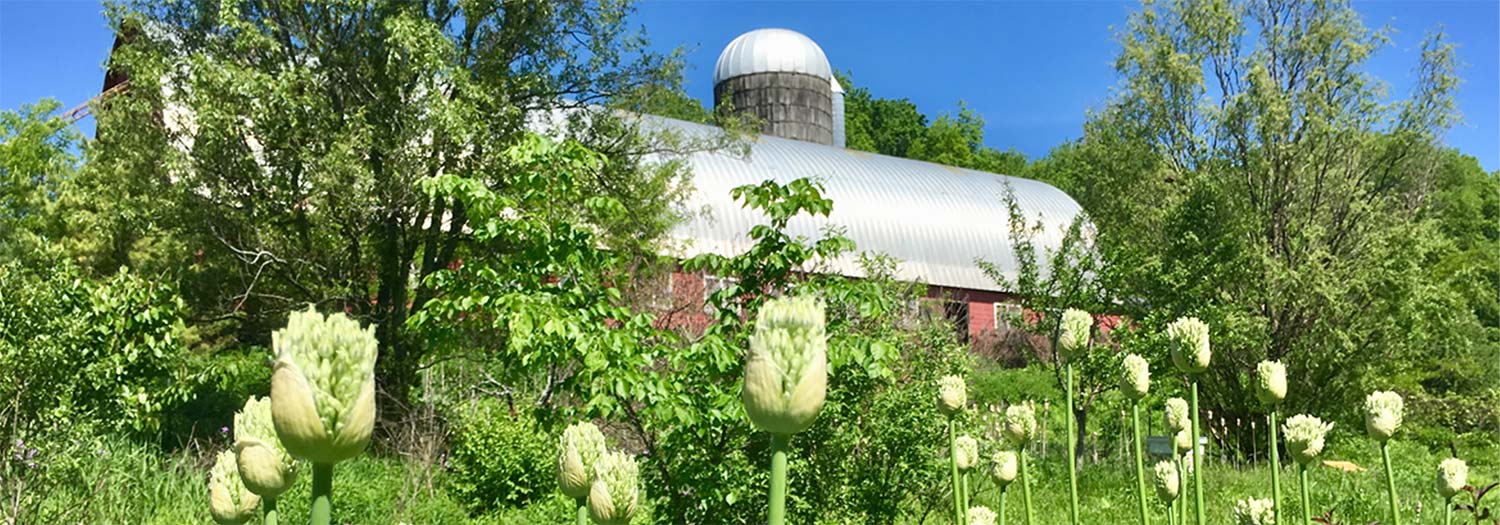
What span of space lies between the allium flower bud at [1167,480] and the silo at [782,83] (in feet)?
90.3

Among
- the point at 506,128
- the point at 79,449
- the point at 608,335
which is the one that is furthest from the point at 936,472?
the point at 506,128

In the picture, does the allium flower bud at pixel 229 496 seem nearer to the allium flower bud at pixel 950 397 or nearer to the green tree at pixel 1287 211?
the allium flower bud at pixel 950 397

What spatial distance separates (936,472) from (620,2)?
7.86 m

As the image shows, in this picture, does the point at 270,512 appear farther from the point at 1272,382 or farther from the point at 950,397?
the point at 1272,382

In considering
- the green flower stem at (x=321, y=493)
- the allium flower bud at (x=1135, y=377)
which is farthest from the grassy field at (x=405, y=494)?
the green flower stem at (x=321, y=493)

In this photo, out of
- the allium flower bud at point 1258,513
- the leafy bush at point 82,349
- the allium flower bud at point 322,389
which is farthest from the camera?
the leafy bush at point 82,349

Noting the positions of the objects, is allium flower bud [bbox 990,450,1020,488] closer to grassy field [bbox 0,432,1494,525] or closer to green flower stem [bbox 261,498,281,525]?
green flower stem [bbox 261,498,281,525]

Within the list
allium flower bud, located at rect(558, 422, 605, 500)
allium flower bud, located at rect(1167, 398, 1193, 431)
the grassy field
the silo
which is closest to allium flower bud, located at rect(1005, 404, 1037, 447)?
allium flower bud, located at rect(1167, 398, 1193, 431)

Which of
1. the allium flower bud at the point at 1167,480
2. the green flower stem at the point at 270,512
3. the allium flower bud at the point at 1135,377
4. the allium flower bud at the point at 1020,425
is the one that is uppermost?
the allium flower bud at the point at 1135,377

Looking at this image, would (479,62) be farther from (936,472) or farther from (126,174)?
(936,472)

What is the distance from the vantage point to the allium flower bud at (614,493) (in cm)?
136

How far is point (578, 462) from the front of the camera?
1.43m

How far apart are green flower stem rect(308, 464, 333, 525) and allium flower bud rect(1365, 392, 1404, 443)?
2293mm

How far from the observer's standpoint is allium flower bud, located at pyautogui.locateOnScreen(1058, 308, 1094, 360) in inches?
91.0
